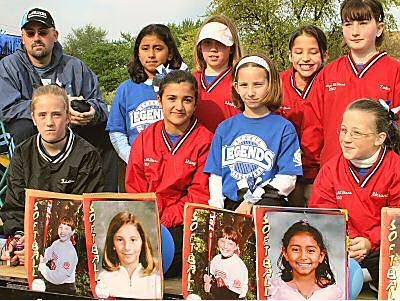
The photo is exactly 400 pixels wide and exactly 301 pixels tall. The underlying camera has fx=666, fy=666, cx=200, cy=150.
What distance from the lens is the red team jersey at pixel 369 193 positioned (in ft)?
11.8

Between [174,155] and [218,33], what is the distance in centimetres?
102

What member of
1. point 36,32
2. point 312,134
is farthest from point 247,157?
point 36,32

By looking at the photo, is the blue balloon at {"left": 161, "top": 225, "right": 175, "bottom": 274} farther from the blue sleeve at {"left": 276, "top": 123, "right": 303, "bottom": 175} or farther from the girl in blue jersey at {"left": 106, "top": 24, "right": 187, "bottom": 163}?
the girl in blue jersey at {"left": 106, "top": 24, "right": 187, "bottom": 163}

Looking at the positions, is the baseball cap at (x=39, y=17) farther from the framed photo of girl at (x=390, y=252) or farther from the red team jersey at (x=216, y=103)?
the framed photo of girl at (x=390, y=252)

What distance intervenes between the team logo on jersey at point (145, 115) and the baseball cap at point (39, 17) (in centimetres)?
112

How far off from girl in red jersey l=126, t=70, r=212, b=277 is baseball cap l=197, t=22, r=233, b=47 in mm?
459

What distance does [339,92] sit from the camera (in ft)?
14.1

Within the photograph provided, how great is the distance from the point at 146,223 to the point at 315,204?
99 centimetres

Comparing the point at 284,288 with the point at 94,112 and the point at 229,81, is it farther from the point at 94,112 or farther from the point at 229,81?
the point at 94,112

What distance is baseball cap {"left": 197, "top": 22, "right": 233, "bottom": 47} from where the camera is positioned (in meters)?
4.68

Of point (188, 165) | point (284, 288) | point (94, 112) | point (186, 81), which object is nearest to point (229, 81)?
point (186, 81)

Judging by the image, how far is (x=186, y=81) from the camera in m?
4.31

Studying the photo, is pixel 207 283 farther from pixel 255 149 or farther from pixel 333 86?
pixel 333 86

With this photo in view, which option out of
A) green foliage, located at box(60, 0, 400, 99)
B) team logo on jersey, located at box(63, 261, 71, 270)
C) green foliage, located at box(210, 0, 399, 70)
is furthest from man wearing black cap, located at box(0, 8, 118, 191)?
green foliage, located at box(210, 0, 399, 70)
